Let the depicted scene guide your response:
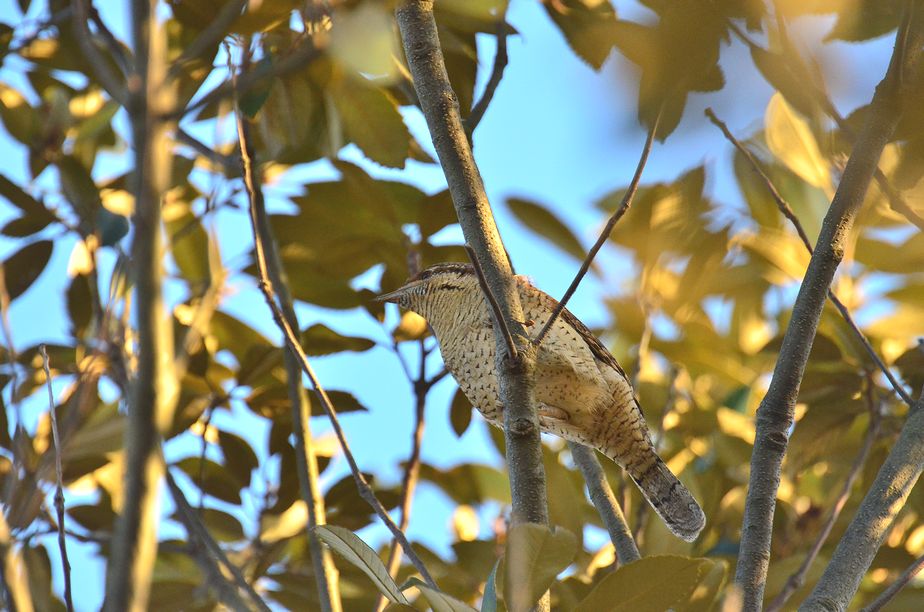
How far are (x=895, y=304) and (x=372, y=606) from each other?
1.87 metres

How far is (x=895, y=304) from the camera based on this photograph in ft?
10.3

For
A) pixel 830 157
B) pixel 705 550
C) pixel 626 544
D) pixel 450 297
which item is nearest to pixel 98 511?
pixel 450 297

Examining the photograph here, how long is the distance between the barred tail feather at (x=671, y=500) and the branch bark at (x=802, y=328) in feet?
2.76

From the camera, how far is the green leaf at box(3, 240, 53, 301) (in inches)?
104

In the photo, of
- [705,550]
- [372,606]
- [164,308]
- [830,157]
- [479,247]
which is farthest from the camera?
[705,550]

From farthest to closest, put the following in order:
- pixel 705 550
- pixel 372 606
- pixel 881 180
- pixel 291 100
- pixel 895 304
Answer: pixel 895 304 < pixel 705 550 < pixel 372 606 < pixel 291 100 < pixel 881 180

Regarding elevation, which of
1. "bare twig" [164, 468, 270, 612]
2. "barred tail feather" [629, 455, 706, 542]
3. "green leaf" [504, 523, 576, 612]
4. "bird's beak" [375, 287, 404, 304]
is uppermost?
"bird's beak" [375, 287, 404, 304]

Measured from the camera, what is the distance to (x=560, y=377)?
2.66m

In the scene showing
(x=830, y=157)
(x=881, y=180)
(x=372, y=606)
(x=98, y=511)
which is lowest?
(x=372, y=606)

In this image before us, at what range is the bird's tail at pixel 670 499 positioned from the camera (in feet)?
8.54

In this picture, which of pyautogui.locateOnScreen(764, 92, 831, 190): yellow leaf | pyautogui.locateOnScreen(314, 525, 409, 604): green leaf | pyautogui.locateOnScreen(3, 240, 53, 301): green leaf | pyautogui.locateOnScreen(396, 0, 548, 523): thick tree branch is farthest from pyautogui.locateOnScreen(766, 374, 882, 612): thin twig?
pyautogui.locateOnScreen(3, 240, 53, 301): green leaf

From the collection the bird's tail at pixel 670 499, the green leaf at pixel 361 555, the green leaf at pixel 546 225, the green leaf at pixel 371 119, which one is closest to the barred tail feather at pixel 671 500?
the bird's tail at pixel 670 499

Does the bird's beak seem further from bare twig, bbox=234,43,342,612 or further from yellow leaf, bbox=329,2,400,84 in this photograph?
yellow leaf, bbox=329,2,400,84

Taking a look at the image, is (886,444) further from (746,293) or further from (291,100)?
(291,100)
